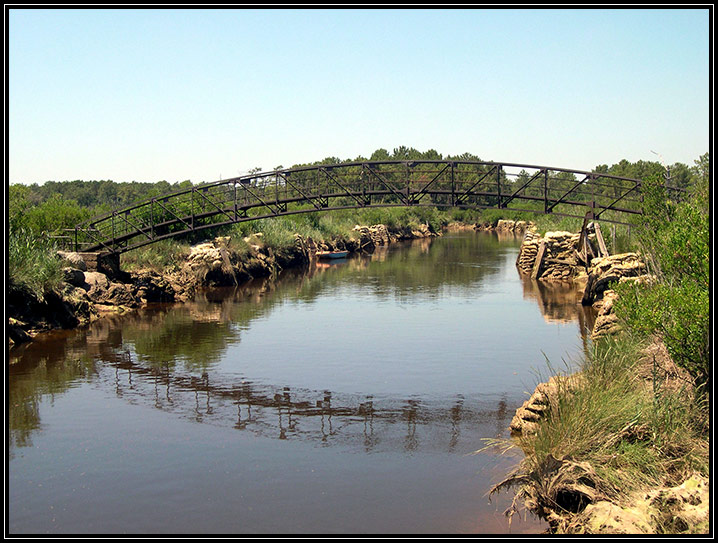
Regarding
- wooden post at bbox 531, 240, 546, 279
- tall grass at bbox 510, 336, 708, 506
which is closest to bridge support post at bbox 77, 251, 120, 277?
wooden post at bbox 531, 240, 546, 279

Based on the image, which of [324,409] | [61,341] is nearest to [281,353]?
[324,409]

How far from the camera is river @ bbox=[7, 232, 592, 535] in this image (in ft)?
41.4

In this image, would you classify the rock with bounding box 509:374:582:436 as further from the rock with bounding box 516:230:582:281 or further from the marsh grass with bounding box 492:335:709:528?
the rock with bounding box 516:230:582:281

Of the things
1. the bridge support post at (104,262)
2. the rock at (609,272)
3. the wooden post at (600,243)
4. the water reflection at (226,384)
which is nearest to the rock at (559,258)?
the wooden post at (600,243)

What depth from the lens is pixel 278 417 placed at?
59.3 feet

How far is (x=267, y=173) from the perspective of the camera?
34.6 m

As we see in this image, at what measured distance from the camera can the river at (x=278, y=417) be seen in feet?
41.4

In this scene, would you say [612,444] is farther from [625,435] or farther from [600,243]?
[600,243]

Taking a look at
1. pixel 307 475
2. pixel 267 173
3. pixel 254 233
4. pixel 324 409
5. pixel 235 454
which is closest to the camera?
pixel 307 475

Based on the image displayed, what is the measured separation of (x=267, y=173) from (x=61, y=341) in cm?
1226

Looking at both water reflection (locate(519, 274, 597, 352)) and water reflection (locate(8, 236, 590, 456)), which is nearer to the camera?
water reflection (locate(8, 236, 590, 456))

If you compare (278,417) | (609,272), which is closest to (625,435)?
(278,417)
